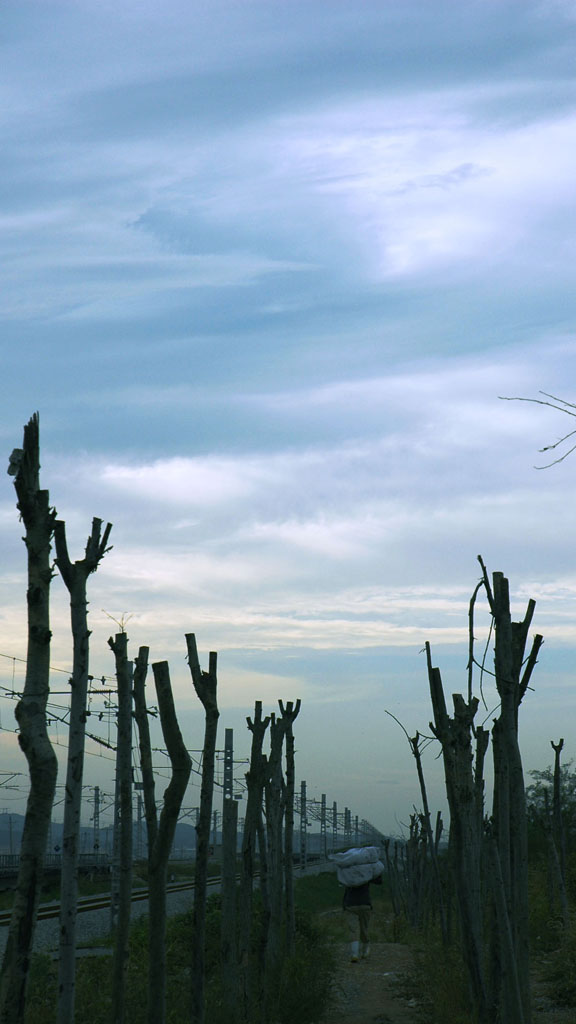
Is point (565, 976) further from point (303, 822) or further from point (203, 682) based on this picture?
point (303, 822)

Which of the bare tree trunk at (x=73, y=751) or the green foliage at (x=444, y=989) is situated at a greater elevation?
the bare tree trunk at (x=73, y=751)

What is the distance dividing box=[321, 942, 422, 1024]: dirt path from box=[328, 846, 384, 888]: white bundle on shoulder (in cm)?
140

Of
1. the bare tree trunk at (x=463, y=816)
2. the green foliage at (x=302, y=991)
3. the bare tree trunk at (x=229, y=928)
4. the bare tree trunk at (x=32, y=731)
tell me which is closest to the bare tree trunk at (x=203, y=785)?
the bare tree trunk at (x=229, y=928)

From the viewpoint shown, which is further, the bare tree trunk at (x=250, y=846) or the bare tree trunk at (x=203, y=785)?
the bare tree trunk at (x=250, y=846)

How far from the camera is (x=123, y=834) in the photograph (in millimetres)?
10477

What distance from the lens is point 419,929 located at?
25.0 meters

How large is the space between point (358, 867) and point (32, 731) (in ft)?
42.0

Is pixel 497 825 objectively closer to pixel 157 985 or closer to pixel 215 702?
pixel 157 985

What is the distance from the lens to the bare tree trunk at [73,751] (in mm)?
8141

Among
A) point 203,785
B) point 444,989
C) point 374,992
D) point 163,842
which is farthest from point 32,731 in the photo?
point 374,992

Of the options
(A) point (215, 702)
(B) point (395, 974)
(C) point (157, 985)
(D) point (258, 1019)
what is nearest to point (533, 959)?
(B) point (395, 974)

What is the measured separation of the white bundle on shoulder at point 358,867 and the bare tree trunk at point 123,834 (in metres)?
5.67

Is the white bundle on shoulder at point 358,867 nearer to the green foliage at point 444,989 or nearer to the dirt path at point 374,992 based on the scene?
the dirt path at point 374,992

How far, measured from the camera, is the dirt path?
38.5 feet
